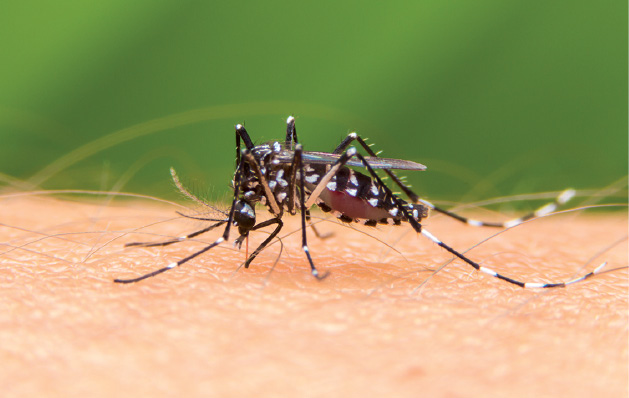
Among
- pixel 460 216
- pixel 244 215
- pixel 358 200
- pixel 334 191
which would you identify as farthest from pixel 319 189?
pixel 460 216

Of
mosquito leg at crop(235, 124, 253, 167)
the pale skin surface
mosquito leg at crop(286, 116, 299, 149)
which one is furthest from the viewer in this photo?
mosquito leg at crop(286, 116, 299, 149)

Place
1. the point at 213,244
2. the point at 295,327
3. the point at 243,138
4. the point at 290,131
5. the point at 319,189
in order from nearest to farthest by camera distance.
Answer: the point at 295,327 < the point at 213,244 < the point at 319,189 < the point at 243,138 < the point at 290,131

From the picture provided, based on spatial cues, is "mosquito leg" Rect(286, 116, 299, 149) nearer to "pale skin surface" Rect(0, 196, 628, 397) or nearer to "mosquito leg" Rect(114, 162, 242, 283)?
"mosquito leg" Rect(114, 162, 242, 283)

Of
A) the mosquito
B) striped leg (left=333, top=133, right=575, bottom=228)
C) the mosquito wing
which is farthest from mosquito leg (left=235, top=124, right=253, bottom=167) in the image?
striped leg (left=333, top=133, right=575, bottom=228)

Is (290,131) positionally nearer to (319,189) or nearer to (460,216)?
(319,189)

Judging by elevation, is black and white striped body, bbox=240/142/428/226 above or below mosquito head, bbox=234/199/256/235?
above
